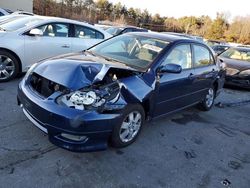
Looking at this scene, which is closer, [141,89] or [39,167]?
[39,167]

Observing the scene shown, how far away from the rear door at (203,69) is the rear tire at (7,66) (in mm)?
3742

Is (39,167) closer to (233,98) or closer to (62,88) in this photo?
(62,88)

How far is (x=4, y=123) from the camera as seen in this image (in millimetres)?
4051

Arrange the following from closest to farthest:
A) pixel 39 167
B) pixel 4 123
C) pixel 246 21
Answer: pixel 39 167 < pixel 4 123 < pixel 246 21

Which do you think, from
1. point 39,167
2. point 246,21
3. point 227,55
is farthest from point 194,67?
point 246,21

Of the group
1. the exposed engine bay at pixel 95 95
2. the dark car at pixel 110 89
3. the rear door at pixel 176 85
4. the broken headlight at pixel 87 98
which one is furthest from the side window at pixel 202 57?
the broken headlight at pixel 87 98

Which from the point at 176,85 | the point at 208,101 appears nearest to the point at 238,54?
the point at 208,101

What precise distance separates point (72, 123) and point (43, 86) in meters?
0.81

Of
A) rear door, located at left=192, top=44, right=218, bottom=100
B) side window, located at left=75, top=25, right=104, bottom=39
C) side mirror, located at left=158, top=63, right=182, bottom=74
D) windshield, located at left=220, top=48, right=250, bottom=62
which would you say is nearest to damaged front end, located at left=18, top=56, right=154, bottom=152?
side mirror, located at left=158, top=63, right=182, bottom=74

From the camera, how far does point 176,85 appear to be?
457 cm

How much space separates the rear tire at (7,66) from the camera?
5859mm

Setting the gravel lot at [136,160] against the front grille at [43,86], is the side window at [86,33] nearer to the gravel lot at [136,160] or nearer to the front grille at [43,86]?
the gravel lot at [136,160]

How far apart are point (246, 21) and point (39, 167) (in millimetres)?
60590

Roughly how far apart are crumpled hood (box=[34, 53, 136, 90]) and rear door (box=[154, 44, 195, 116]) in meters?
0.70
